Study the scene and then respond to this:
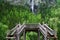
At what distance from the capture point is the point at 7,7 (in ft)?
89.4

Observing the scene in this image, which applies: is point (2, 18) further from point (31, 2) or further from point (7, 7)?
point (31, 2)

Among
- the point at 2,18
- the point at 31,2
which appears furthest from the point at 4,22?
the point at 31,2

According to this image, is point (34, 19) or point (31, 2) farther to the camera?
point (31, 2)

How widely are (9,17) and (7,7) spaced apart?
70.8 inches

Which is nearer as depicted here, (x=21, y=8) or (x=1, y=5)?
(x=1, y=5)

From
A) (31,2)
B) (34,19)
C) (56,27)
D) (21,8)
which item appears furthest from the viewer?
(31,2)

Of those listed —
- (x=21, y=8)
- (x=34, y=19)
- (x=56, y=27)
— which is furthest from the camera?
(x=21, y=8)

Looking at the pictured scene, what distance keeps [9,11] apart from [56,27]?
617 centimetres

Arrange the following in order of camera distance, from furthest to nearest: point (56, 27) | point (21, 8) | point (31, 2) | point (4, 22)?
point (31, 2) < point (21, 8) < point (4, 22) < point (56, 27)

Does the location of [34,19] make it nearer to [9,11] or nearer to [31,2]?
[9,11]

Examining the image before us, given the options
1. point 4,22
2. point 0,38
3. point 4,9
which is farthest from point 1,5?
point 0,38

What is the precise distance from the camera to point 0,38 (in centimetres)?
2238

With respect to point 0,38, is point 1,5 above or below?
above

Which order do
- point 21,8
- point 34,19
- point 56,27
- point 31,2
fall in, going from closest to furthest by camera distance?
1. point 56,27
2. point 34,19
3. point 21,8
4. point 31,2
